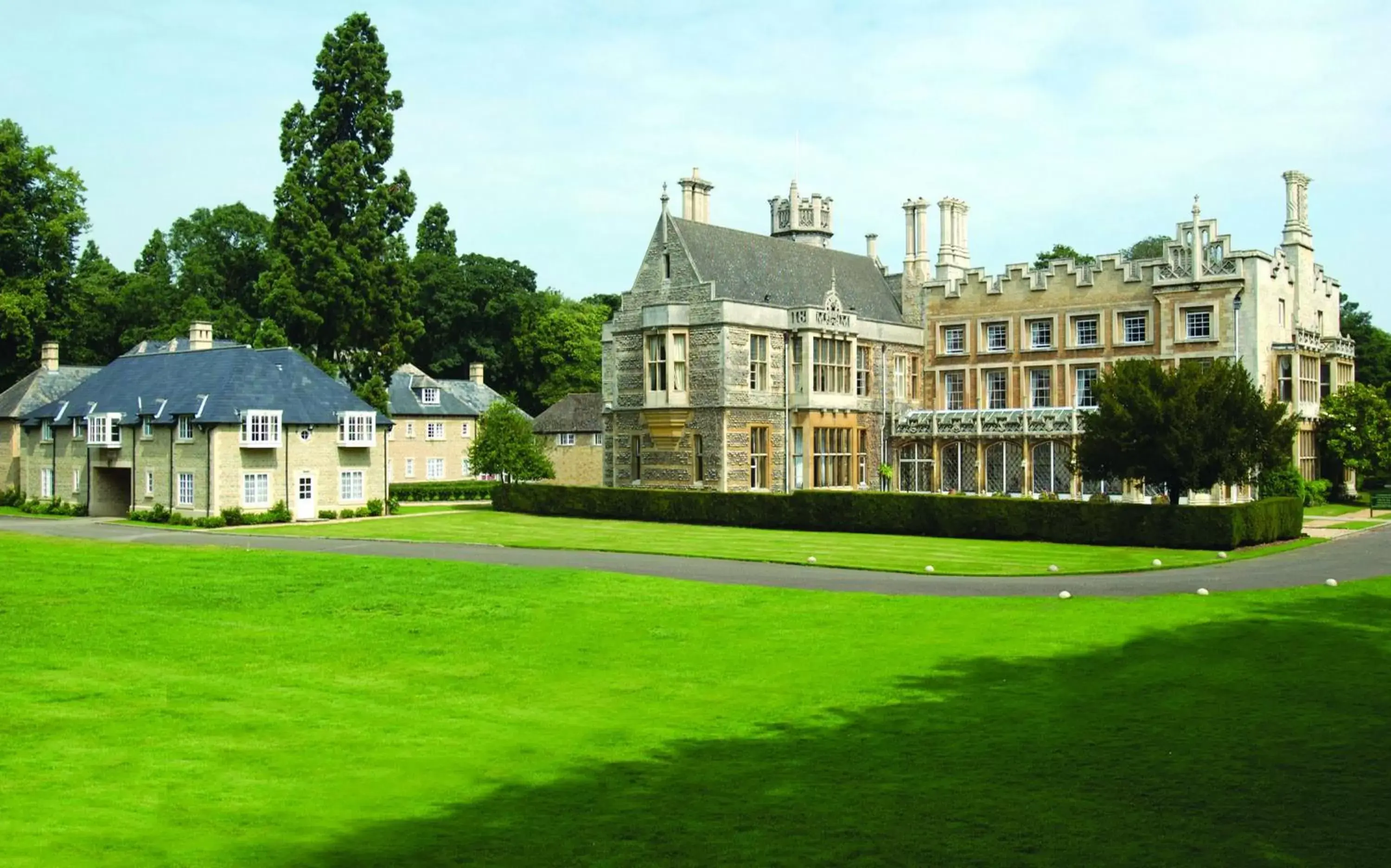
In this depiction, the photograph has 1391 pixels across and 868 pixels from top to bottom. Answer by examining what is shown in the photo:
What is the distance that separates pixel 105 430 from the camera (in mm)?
53281

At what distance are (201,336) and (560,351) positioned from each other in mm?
37696

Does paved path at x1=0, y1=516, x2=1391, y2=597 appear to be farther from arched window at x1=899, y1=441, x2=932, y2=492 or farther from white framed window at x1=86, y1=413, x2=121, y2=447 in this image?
arched window at x1=899, y1=441, x2=932, y2=492

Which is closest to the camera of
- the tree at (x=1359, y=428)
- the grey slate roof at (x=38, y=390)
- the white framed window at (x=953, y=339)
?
the tree at (x=1359, y=428)

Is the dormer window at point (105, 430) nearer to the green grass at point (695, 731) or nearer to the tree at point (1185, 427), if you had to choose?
the green grass at point (695, 731)

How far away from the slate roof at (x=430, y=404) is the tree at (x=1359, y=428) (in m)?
42.7

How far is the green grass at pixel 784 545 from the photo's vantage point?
3194 cm

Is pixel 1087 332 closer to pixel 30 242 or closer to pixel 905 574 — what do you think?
pixel 905 574

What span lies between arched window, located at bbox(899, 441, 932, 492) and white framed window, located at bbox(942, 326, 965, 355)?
5365 millimetres

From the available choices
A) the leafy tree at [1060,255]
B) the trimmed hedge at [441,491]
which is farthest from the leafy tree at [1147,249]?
the trimmed hedge at [441,491]

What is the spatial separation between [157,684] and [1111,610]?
635 inches

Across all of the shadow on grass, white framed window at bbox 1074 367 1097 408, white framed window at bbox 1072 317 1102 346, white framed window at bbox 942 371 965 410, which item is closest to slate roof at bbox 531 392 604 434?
white framed window at bbox 942 371 965 410

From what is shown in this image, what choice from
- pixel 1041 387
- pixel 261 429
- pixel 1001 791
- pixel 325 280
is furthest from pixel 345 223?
pixel 1001 791

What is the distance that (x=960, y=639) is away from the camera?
19922 millimetres

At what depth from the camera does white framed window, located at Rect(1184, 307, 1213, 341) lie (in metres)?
52.7
